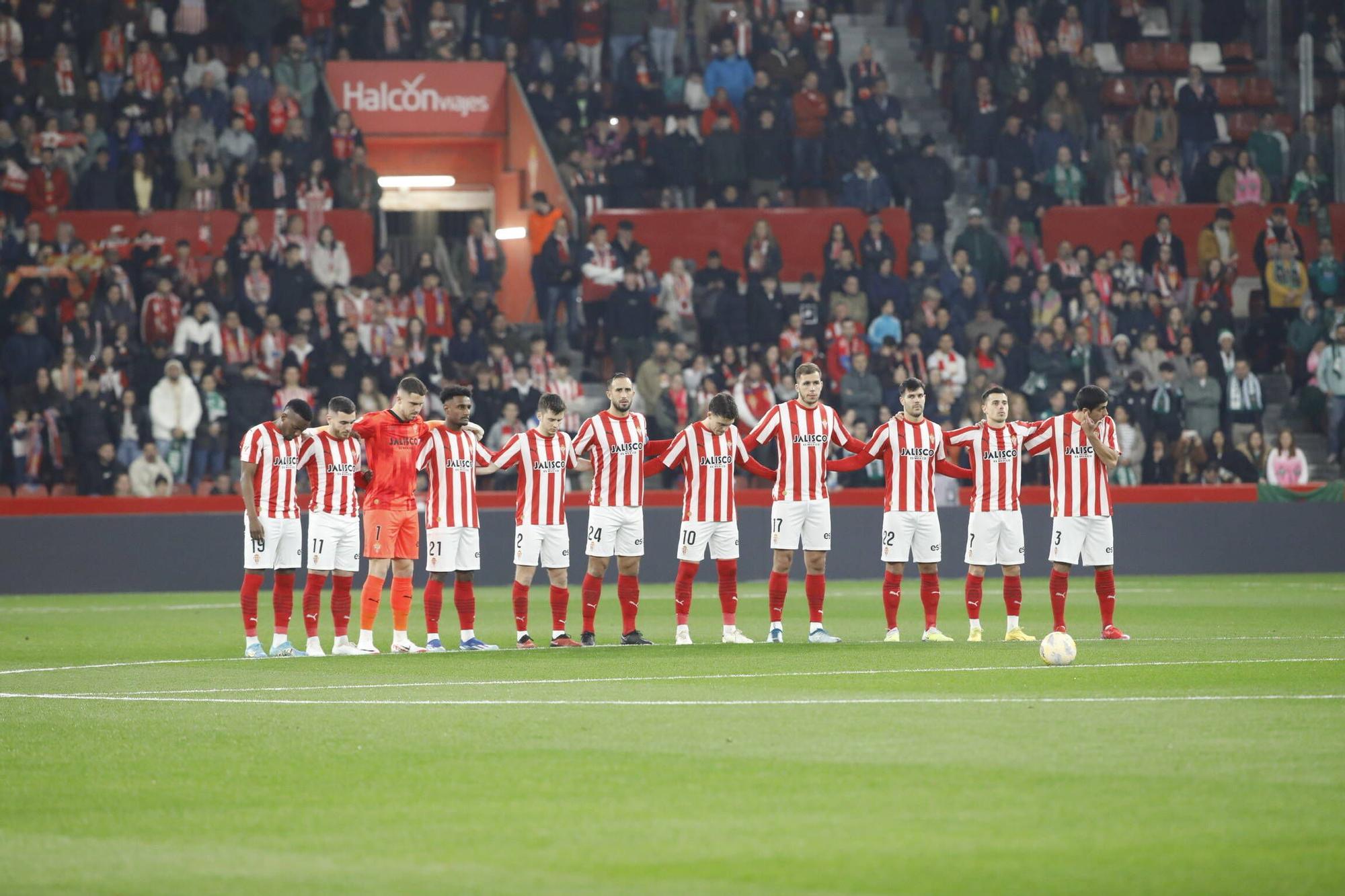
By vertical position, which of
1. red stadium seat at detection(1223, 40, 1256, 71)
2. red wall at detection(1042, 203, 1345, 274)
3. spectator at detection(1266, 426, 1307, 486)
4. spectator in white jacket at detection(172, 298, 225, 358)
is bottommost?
spectator at detection(1266, 426, 1307, 486)

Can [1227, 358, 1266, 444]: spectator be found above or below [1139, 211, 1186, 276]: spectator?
below

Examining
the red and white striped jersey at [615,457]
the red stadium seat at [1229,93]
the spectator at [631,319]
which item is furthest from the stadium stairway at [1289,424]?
the red and white striped jersey at [615,457]

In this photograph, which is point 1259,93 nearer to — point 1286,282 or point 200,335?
point 1286,282

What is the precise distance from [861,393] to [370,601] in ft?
40.4

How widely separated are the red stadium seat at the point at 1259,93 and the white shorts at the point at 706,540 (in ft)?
71.8

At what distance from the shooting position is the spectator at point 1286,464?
92.2ft

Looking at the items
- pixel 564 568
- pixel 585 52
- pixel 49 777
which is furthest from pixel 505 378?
pixel 49 777

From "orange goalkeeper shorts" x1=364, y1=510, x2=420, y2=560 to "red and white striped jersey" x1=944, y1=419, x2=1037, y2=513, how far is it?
16.1 feet

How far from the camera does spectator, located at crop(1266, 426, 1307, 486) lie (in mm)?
28109

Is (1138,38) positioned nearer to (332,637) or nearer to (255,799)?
(332,637)

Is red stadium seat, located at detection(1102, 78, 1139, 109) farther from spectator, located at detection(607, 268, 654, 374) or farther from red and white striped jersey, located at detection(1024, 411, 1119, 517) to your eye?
red and white striped jersey, located at detection(1024, 411, 1119, 517)

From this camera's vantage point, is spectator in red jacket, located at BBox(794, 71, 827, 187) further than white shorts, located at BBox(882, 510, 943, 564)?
Yes

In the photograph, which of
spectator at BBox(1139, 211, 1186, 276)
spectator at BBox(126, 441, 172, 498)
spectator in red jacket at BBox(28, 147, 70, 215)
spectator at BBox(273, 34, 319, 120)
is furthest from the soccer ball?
spectator at BBox(273, 34, 319, 120)

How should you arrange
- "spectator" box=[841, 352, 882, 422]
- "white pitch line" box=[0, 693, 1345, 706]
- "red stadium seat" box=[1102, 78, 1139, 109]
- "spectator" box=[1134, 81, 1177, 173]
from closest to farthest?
1. "white pitch line" box=[0, 693, 1345, 706]
2. "spectator" box=[841, 352, 882, 422]
3. "spectator" box=[1134, 81, 1177, 173]
4. "red stadium seat" box=[1102, 78, 1139, 109]
